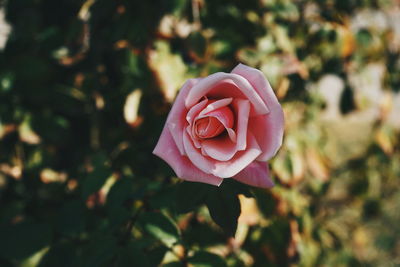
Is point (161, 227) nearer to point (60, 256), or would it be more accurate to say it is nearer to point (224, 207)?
point (224, 207)

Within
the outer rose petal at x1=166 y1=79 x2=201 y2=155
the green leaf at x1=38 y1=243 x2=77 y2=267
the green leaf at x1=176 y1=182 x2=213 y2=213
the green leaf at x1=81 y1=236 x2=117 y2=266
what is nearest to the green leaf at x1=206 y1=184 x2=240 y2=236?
the green leaf at x1=176 y1=182 x2=213 y2=213

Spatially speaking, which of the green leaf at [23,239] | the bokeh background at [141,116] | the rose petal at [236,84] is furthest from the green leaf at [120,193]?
the rose petal at [236,84]

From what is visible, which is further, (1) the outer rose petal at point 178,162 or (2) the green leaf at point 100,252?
(2) the green leaf at point 100,252

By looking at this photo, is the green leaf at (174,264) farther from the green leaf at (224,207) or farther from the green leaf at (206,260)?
the green leaf at (224,207)

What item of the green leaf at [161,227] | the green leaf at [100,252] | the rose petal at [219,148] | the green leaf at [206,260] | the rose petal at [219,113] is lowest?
the green leaf at [206,260]

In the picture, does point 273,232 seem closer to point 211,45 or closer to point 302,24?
point 211,45

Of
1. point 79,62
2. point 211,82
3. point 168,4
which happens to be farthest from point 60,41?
point 211,82

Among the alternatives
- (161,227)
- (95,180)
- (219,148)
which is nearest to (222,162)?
(219,148)
